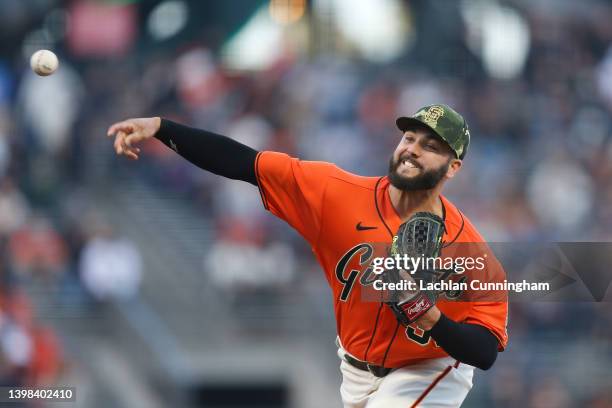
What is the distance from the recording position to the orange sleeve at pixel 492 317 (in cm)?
595

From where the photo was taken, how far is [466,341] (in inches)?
222

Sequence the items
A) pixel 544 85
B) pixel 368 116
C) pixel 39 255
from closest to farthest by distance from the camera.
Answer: pixel 39 255
pixel 368 116
pixel 544 85

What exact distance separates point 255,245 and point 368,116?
2924mm

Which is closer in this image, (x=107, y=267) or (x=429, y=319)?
(x=429, y=319)

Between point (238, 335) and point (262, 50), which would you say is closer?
point (238, 335)

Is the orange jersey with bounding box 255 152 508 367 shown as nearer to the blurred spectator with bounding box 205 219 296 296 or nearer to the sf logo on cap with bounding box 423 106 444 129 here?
the sf logo on cap with bounding box 423 106 444 129

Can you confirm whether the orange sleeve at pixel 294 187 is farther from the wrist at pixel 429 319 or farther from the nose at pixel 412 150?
the wrist at pixel 429 319

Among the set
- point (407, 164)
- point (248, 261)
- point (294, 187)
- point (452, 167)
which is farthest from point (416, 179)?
point (248, 261)

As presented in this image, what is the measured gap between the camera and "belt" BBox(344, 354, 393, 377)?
20.3 feet

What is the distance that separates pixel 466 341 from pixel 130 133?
1.91 metres

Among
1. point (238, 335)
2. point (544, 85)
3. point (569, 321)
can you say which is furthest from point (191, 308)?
point (544, 85)

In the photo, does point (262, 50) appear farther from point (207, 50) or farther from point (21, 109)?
point (21, 109)

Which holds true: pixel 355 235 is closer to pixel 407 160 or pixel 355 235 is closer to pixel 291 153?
pixel 407 160

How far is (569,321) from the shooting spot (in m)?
13.4
